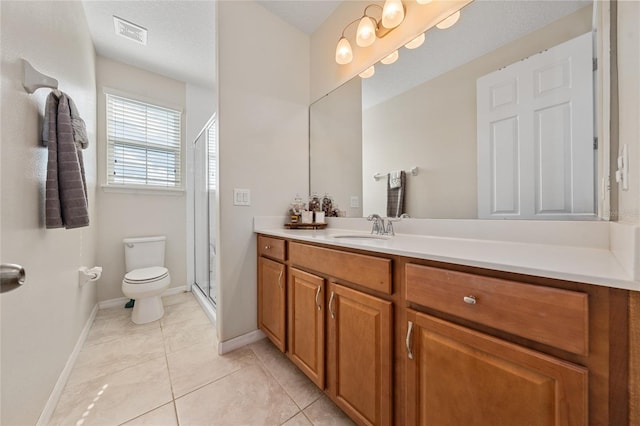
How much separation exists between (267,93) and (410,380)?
1981 millimetres

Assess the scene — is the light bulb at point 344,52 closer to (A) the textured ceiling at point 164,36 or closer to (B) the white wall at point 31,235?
(A) the textured ceiling at point 164,36

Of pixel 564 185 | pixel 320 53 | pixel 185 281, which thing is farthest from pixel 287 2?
pixel 185 281

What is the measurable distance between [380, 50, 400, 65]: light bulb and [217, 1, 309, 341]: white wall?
801mm

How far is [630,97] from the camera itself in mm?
632

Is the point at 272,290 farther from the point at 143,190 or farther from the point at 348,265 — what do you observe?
the point at 143,190

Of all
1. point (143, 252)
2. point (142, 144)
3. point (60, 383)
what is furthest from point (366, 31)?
point (143, 252)

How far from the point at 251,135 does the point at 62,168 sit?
40.6 inches

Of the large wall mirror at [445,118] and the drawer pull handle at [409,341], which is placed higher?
the large wall mirror at [445,118]

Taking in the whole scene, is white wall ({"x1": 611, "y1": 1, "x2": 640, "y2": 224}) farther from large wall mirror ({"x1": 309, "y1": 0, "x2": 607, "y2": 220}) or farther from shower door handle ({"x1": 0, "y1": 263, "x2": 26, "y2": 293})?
shower door handle ({"x1": 0, "y1": 263, "x2": 26, "y2": 293})

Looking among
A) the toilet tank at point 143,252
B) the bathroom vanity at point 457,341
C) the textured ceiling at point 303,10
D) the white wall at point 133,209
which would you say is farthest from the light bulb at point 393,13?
A: the toilet tank at point 143,252

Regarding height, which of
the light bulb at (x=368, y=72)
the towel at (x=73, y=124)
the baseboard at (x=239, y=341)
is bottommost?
the baseboard at (x=239, y=341)

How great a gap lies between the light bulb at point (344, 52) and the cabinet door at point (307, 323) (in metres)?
1.52

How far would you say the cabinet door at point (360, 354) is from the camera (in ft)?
2.76

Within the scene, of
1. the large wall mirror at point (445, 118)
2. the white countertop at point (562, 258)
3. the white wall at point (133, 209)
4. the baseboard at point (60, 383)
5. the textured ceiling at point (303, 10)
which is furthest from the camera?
the white wall at point (133, 209)
